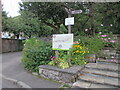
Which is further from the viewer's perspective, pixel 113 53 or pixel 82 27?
pixel 82 27

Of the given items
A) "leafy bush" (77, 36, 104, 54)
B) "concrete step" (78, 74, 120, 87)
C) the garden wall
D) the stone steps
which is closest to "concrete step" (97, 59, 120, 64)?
the stone steps

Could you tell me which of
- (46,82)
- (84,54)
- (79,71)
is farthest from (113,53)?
(46,82)

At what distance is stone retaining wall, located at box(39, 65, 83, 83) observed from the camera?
115 inches

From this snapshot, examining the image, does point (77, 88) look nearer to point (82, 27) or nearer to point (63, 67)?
point (63, 67)

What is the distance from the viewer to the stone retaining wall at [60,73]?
293 cm

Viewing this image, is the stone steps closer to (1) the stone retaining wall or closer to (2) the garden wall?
(1) the stone retaining wall

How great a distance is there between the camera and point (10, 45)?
1105 cm

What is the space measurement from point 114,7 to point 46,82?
6.19 meters

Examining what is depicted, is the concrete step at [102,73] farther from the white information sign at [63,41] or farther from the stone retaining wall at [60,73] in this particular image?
the white information sign at [63,41]

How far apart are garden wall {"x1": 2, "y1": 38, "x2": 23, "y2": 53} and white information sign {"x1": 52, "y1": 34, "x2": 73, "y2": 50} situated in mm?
9560

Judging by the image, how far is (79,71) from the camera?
124 inches

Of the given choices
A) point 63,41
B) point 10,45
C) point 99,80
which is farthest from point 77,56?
point 10,45

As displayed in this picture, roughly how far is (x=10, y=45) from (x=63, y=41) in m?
10.3

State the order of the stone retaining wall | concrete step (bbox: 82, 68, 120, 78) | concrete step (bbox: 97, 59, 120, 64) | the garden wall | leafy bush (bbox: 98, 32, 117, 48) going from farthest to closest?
1. the garden wall
2. leafy bush (bbox: 98, 32, 117, 48)
3. concrete step (bbox: 97, 59, 120, 64)
4. the stone retaining wall
5. concrete step (bbox: 82, 68, 120, 78)
